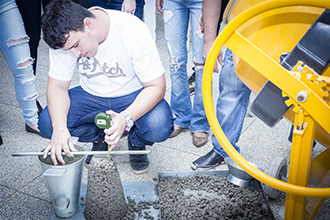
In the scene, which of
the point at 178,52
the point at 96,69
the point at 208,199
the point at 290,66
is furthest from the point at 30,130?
the point at 290,66

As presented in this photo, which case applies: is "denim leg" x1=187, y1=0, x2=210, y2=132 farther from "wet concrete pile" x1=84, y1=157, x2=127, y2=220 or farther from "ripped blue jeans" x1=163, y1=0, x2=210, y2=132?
"wet concrete pile" x1=84, y1=157, x2=127, y2=220

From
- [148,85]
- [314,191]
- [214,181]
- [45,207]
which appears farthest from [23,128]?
[314,191]

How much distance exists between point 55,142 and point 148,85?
0.46m

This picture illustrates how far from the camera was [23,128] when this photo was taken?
2277 mm

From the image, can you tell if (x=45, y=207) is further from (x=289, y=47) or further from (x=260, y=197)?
(x=289, y=47)

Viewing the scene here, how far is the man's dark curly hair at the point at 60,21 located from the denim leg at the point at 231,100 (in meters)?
0.70

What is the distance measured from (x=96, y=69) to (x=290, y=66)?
927 mm

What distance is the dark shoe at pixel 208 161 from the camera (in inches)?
75.2

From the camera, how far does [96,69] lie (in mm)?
1691

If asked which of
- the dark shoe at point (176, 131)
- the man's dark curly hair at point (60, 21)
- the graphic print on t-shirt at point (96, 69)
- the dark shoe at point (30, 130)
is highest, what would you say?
the man's dark curly hair at point (60, 21)

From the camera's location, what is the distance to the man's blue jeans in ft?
5.57

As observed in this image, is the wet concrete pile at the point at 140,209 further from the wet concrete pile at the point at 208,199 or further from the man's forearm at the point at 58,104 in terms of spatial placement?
the man's forearm at the point at 58,104

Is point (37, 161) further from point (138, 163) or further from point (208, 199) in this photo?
point (208, 199)

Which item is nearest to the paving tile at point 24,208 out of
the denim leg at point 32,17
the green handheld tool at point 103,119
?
the green handheld tool at point 103,119
